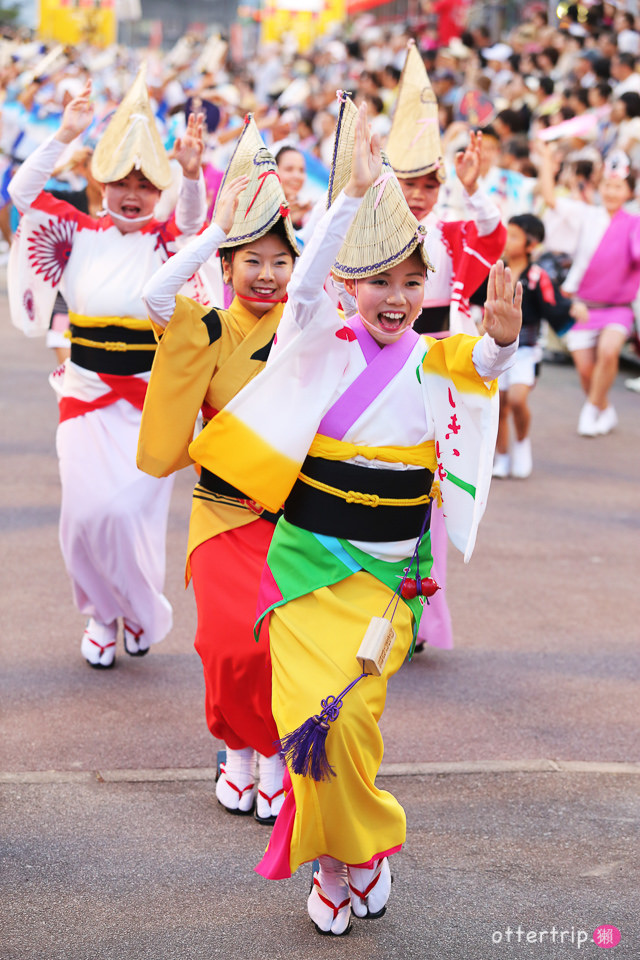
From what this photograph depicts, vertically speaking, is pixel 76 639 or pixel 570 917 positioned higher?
pixel 570 917

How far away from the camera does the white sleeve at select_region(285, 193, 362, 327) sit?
2830 mm

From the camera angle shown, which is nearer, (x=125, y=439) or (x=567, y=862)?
(x=567, y=862)

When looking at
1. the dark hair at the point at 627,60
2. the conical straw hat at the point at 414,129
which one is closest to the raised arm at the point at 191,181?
the conical straw hat at the point at 414,129

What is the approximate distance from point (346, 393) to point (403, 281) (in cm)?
31

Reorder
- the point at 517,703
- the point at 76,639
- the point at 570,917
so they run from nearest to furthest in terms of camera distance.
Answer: the point at 570,917 → the point at 517,703 → the point at 76,639

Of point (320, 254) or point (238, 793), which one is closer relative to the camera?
point (320, 254)

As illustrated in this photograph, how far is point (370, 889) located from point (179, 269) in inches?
65.4

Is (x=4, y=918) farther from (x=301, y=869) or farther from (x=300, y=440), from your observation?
A: (x=300, y=440)

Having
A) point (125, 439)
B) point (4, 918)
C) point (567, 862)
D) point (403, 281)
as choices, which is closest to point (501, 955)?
point (567, 862)

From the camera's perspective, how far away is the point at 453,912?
10.2 feet

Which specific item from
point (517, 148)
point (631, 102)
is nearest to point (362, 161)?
point (517, 148)

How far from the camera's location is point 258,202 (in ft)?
11.5

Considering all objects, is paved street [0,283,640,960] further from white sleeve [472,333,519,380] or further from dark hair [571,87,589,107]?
dark hair [571,87,589,107]
